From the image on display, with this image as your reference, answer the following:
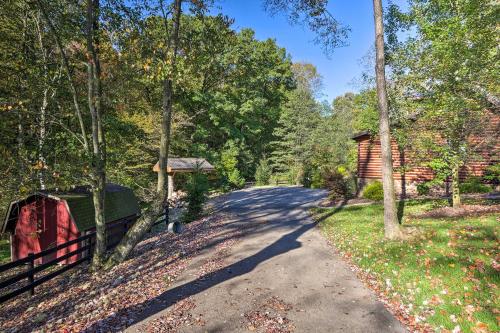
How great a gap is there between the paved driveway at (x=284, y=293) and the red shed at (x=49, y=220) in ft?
20.3

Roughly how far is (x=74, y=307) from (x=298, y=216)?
10.9m

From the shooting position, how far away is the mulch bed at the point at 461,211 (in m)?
10.7

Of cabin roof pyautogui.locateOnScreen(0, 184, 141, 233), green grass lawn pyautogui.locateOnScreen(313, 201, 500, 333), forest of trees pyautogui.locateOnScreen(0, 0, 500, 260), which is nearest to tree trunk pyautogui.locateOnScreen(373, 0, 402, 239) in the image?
forest of trees pyautogui.locateOnScreen(0, 0, 500, 260)

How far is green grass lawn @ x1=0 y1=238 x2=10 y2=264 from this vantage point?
48.4ft

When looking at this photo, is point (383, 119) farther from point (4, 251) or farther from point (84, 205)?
point (4, 251)

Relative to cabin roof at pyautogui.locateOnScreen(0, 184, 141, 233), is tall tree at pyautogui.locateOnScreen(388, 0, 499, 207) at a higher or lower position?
higher

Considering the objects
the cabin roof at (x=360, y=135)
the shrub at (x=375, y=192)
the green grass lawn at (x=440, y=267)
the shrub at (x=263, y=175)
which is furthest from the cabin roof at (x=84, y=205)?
the shrub at (x=263, y=175)

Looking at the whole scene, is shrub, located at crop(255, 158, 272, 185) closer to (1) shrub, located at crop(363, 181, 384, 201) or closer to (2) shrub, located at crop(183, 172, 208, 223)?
(1) shrub, located at crop(363, 181, 384, 201)

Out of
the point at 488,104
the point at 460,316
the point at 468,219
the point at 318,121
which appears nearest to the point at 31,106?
the point at 460,316

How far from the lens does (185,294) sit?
6555 millimetres

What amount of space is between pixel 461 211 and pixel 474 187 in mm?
6101

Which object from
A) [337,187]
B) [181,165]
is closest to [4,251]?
[181,165]

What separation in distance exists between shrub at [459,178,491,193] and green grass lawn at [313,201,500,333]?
7.36 m

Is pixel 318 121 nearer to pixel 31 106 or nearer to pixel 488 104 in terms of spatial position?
pixel 488 104
